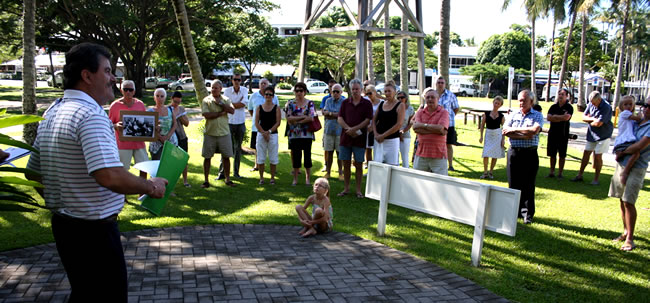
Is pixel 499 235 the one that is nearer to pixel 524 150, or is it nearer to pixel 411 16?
pixel 524 150

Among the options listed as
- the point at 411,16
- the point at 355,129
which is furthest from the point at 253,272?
the point at 411,16

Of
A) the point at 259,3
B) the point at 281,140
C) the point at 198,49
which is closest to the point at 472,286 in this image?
the point at 281,140

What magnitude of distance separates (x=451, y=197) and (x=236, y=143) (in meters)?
5.62

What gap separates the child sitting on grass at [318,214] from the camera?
6.36m

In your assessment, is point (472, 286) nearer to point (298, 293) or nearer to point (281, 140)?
point (298, 293)

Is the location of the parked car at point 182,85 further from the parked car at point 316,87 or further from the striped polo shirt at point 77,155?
the striped polo shirt at point 77,155

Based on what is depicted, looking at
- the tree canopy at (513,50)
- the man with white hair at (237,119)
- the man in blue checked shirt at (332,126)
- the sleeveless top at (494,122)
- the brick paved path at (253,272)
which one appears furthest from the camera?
the tree canopy at (513,50)

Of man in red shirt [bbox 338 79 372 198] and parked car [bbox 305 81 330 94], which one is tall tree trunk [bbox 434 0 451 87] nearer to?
man in red shirt [bbox 338 79 372 198]

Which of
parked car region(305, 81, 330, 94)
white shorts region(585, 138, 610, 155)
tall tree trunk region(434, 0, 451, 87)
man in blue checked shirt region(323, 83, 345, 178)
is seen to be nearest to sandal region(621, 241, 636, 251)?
white shorts region(585, 138, 610, 155)

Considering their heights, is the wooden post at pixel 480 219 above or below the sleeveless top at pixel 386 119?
below

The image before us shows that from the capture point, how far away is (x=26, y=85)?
37.0 feet

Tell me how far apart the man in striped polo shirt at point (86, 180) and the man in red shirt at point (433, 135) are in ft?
17.3

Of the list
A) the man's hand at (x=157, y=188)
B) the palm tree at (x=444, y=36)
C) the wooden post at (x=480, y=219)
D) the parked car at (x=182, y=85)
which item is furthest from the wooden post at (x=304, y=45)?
the parked car at (x=182, y=85)

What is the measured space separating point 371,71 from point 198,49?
25.6 m
